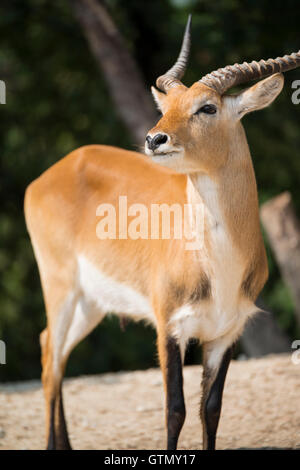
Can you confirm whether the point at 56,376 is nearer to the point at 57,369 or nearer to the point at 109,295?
the point at 57,369

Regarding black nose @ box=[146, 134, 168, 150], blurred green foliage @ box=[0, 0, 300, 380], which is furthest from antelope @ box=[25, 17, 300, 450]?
blurred green foliage @ box=[0, 0, 300, 380]

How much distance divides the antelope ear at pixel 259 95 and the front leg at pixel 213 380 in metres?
1.59

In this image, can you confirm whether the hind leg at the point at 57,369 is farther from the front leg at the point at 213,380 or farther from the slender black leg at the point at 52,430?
the front leg at the point at 213,380

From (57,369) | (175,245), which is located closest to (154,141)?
(175,245)

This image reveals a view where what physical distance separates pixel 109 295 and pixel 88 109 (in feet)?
25.3

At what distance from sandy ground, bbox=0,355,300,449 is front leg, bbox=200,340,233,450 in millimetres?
605

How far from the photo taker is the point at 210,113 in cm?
436

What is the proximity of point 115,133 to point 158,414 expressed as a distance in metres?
6.69

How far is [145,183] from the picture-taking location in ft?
17.6

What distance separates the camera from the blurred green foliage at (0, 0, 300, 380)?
1030 centimetres
